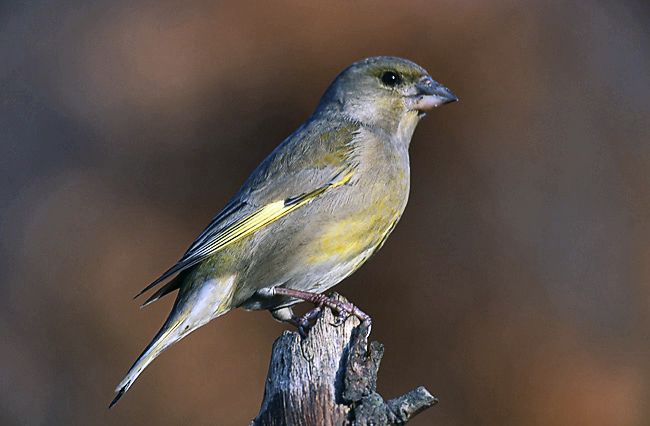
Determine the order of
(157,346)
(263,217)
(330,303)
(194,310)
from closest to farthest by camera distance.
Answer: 1. (330,303)
2. (157,346)
3. (194,310)
4. (263,217)

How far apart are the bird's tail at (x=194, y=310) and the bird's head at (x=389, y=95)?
Result: 1.23m

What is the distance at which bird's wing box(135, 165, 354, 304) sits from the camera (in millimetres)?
5539

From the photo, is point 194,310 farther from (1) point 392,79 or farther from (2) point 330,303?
(1) point 392,79

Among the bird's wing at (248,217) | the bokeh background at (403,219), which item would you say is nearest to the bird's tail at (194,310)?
the bird's wing at (248,217)

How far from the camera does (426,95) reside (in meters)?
6.09

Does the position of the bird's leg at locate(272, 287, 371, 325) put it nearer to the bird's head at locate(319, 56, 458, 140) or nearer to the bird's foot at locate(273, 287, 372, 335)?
the bird's foot at locate(273, 287, 372, 335)

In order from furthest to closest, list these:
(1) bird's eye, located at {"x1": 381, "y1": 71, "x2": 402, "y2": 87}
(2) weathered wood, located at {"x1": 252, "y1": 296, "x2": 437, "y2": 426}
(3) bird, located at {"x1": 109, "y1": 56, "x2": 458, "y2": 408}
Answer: (1) bird's eye, located at {"x1": 381, "y1": 71, "x2": 402, "y2": 87}, (3) bird, located at {"x1": 109, "y1": 56, "x2": 458, "y2": 408}, (2) weathered wood, located at {"x1": 252, "y1": 296, "x2": 437, "y2": 426}

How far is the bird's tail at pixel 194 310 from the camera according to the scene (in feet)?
17.7

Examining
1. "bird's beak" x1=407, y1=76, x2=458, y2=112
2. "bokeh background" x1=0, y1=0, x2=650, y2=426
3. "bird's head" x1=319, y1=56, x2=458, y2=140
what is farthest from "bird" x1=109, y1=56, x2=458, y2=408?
"bokeh background" x1=0, y1=0, x2=650, y2=426

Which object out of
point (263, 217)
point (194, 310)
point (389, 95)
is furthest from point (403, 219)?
point (194, 310)

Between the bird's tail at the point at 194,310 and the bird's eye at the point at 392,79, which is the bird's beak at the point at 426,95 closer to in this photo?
the bird's eye at the point at 392,79

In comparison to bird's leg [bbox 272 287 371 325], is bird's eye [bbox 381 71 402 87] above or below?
above

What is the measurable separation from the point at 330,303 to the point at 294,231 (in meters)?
0.52

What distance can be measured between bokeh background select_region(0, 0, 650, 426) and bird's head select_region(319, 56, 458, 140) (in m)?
2.21
